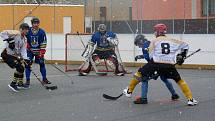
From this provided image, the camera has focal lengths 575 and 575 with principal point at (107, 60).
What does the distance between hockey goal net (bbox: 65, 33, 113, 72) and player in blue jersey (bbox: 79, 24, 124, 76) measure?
2.21m

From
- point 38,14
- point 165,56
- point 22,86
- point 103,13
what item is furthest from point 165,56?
point 38,14

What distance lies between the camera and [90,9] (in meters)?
28.8

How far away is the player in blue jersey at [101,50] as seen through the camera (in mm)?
18703

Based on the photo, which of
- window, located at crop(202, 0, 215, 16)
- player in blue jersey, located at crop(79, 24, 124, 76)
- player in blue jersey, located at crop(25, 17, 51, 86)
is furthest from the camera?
window, located at crop(202, 0, 215, 16)

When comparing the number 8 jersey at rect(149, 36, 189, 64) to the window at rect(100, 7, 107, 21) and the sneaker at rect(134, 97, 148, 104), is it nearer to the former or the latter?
the sneaker at rect(134, 97, 148, 104)

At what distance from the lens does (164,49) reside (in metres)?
11.4

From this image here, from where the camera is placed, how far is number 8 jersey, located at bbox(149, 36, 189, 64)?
37.3ft

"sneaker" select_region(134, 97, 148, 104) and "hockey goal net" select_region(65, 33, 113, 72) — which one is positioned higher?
"hockey goal net" select_region(65, 33, 113, 72)

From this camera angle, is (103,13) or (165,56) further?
(103,13)

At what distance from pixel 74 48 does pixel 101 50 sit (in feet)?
9.75

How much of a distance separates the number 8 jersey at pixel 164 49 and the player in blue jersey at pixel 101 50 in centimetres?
719

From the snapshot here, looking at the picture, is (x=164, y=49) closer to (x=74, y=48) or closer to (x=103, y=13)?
(x=74, y=48)

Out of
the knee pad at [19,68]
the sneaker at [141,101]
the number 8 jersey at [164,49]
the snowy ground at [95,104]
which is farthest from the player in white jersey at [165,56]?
the knee pad at [19,68]

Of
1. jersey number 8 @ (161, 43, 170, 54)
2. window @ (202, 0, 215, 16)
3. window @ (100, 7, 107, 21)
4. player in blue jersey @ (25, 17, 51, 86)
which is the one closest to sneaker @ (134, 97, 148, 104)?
jersey number 8 @ (161, 43, 170, 54)
